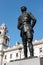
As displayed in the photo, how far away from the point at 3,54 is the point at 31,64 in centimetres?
5714

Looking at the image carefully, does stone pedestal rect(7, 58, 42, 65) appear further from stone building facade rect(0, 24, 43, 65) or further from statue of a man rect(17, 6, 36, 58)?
stone building facade rect(0, 24, 43, 65)

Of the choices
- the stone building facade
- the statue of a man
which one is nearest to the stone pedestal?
the statue of a man

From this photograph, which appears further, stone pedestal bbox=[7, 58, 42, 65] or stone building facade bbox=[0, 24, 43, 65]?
stone building facade bbox=[0, 24, 43, 65]

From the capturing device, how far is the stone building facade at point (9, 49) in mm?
58981

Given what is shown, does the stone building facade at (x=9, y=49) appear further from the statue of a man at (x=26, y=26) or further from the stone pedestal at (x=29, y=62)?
the stone pedestal at (x=29, y=62)

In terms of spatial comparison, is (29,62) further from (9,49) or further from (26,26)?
(9,49)

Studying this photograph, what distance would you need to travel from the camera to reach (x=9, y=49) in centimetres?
6638

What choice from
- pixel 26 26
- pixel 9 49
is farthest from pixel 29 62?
pixel 9 49

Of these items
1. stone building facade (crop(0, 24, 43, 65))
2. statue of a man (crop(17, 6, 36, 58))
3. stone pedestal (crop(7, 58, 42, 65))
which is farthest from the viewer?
stone building facade (crop(0, 24, 43, 65))

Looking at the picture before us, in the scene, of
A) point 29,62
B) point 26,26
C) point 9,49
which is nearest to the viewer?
point 29,62

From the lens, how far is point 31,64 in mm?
10219

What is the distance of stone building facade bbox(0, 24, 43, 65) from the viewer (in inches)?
2322

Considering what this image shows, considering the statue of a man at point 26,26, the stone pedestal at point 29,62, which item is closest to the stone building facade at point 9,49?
the statue of a man at point 26,26

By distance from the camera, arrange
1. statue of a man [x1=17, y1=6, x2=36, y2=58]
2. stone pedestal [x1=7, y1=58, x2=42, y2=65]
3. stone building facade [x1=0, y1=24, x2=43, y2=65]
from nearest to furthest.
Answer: stone pedestal [x1=7, y1=58, x2=42, y2=65]
statue of a man [x1=17, y1=6, x2=36, y2=58]
stone building facade [x1=0, y1=24, x2=43, y2=65]
